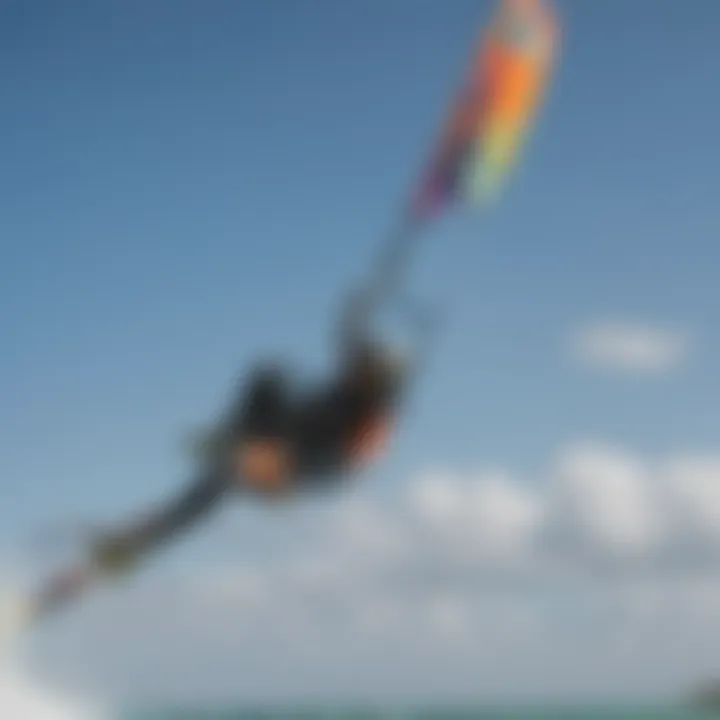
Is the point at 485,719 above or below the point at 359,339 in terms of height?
above

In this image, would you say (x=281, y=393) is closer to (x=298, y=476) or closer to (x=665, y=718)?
(x=298, y=476)

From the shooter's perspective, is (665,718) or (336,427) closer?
(336,427)

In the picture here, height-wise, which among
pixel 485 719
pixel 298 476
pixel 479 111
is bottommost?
pixel 298 476

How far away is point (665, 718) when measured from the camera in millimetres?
145000

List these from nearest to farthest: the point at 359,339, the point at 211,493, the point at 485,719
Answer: the point at 359,339
the point at 211,493
the point at 485,719

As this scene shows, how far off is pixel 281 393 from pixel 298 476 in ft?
5.45

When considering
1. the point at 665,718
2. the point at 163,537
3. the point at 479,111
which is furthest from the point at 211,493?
the point at 665,718

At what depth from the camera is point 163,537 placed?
1298 inches

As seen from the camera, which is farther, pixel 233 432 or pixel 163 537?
pixel 163 537

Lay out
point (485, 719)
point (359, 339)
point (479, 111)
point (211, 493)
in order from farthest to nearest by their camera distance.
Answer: point (485, 719) → point (211, 493) → point (359, 339) → point (479, 111)

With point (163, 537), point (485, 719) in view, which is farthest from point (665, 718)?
point (163, 537)

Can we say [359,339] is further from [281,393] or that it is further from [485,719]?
[485,719]

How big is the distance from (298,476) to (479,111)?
7662 mm

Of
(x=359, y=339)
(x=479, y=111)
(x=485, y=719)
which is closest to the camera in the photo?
(x=479, y=111)
